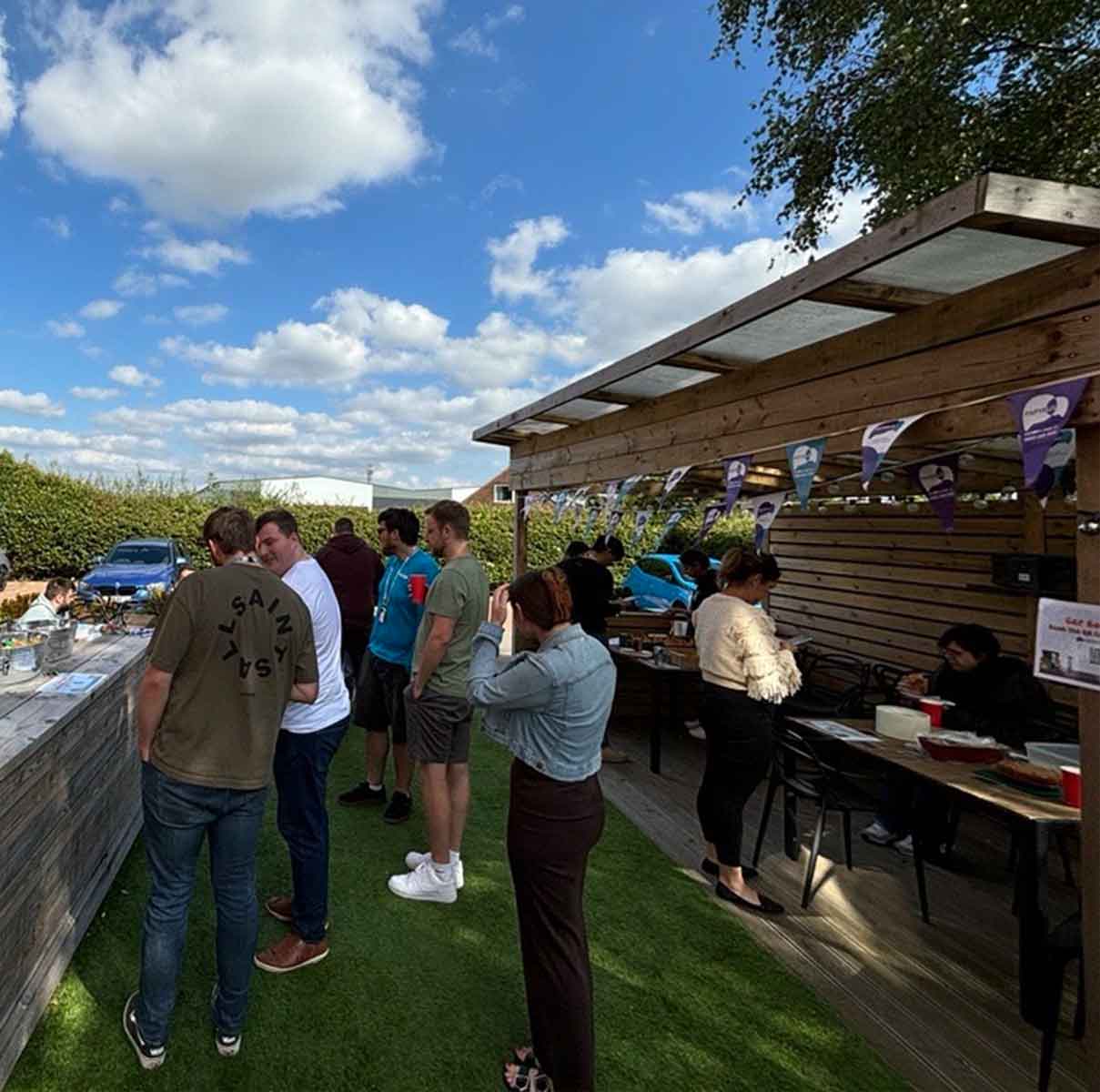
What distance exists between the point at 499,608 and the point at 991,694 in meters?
3.17

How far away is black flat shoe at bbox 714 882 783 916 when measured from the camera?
3.02 m

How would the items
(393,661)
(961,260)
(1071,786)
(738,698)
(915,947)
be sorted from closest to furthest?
(961,260), (1071,786), (915,947), (738,698), (393,661)

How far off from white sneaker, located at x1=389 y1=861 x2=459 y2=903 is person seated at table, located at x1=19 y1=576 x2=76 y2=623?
195 cm

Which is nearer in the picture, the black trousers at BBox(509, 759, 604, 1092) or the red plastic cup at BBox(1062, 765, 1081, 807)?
the black trousers at BBox(509, 759, 604, 1092)

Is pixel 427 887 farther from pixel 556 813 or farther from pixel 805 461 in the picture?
pixel 805 461

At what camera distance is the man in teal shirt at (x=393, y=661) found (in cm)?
359

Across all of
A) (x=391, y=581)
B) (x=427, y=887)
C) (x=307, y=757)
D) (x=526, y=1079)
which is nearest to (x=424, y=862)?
(x=427, y=887)

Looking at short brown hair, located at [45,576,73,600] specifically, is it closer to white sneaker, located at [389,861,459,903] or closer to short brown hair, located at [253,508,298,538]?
short brown hair, located at [253,508,298,538]

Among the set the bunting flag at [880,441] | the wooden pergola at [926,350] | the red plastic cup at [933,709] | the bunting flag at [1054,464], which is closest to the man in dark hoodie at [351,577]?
the wooden pergola at [926,350]

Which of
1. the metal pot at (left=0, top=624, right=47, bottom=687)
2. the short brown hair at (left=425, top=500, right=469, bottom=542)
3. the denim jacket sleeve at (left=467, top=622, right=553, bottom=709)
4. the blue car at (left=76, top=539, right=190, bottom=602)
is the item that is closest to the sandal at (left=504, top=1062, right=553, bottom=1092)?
the denim jacket sleeve at (left=467, top=622, right=553, bottom=709)

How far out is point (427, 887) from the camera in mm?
2918

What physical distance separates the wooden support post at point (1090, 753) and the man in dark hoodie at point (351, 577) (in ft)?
12.7

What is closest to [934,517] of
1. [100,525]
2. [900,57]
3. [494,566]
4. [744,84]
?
[900,57]

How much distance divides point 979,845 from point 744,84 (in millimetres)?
Answer: 8124
